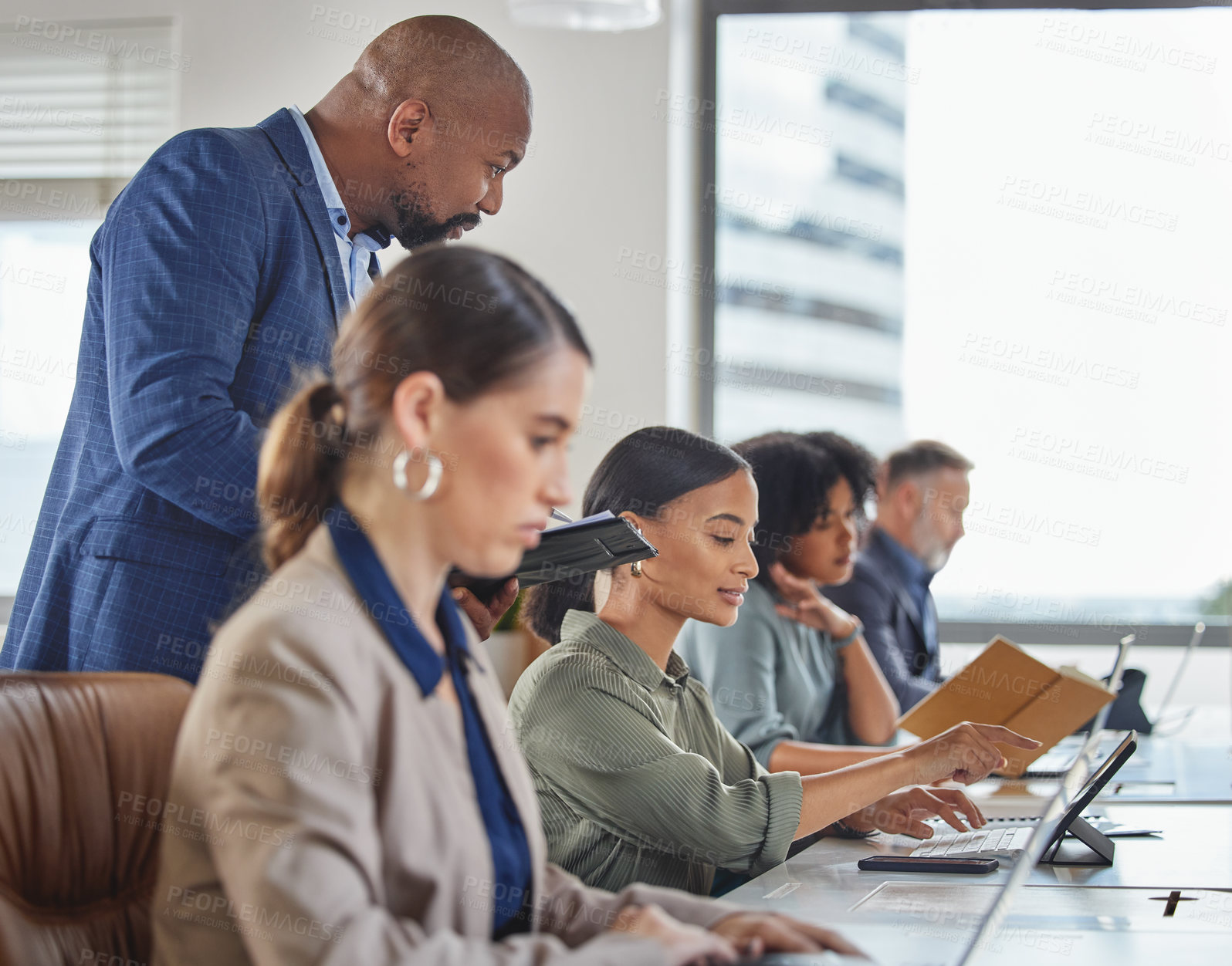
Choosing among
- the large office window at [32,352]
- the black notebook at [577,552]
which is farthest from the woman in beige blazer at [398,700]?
the large office window at [32,352]

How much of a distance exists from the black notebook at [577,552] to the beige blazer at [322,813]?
43 cm

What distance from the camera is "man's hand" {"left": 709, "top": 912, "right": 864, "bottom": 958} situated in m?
0.85

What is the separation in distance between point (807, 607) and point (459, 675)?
5.95ft

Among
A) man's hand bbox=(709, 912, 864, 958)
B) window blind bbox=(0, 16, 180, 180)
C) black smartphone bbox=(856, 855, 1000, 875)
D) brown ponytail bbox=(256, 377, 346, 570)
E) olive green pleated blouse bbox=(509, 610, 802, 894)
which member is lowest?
black smartphone bbox=(856, 855, 1000, 875)

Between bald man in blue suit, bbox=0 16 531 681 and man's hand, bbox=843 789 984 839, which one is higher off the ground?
bald man in blue suit, bbox=0 16 531 681

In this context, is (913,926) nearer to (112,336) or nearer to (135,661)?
(135,661)

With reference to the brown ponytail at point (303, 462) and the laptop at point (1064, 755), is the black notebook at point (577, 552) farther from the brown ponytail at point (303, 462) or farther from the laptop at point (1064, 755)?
the laptop at point (1064, 755)

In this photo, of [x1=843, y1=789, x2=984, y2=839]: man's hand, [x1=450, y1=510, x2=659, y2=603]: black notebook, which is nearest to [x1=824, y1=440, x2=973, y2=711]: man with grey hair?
[x1=843, y1=789, x2=984, y2=839]: man's hand

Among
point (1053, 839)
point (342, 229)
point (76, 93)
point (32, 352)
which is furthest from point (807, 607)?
point (76, 93)

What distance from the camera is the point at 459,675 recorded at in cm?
96

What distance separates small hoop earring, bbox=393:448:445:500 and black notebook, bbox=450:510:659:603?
42 centimetres

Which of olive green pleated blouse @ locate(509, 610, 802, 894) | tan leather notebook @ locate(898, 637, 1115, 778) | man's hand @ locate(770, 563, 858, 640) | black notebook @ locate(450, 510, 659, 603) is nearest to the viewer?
black notebook @ locate(450, 510, 659, 603)

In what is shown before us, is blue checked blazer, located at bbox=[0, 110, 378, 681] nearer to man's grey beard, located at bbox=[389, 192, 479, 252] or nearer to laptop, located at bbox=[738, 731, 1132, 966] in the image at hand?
man's grey beard, located at bbox=[389, 192, 479, 252]

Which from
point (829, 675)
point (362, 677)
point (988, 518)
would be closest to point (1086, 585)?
point (988, 518)
